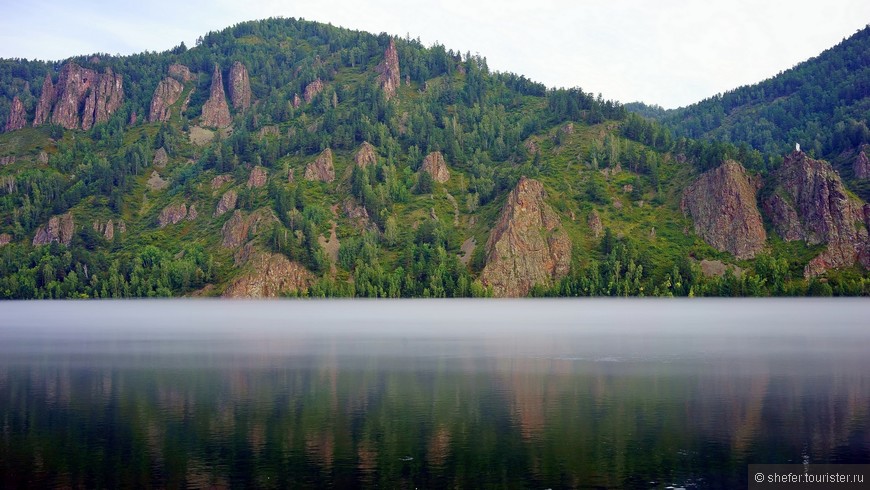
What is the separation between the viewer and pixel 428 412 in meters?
53.9

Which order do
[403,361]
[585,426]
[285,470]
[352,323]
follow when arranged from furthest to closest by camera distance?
[352,323]
[403,361]
[585,426]
[285,470]

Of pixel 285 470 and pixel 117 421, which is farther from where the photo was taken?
pixel 117 421

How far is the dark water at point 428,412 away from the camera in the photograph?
4006 centimetres

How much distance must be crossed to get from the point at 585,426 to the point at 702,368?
104 feet

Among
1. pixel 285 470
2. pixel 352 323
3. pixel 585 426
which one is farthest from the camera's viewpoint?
pixel 352 323

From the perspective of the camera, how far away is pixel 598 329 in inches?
5143

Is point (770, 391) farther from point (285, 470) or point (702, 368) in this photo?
point (285, 470)

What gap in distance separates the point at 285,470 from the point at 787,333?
99.1 meters

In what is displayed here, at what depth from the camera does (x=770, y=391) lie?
61.9 meters

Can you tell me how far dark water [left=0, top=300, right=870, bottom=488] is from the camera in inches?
1577

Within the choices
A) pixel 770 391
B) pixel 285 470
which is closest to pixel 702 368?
pixel 770 391

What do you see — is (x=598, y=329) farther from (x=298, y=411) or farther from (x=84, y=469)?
(x=84, y=469)

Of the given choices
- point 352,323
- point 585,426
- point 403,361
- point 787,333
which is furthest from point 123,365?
point 787,333

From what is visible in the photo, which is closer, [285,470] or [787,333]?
[285,470]
